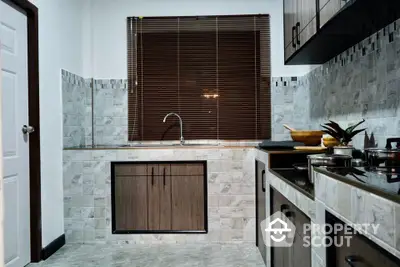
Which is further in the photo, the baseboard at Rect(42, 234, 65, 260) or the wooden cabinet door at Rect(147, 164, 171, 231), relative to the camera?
the wooden cabinet door at Rect(147, 164, 171, 231)

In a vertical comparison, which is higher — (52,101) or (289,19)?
(289,19)

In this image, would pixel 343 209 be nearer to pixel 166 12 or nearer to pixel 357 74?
pixel 357 74

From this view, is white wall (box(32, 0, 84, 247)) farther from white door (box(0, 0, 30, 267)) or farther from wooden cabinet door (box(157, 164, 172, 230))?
wooden cabinet door (box(157, 164, 172, 230))

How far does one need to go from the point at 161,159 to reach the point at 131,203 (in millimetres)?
503

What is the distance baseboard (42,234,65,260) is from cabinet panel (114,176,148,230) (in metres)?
0.51

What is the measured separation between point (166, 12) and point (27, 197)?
7.93ft

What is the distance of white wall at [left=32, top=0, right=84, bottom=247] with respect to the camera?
3.29 m

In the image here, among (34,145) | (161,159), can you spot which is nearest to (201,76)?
(161,159)

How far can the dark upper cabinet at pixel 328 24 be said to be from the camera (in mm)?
1814

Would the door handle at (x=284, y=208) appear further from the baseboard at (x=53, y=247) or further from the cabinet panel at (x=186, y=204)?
the baseboard at (x=53, y=247)

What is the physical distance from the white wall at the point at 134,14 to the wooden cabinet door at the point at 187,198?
1.37 meters

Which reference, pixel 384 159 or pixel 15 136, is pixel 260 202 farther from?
pixel 15 136

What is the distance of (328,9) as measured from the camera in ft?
6.64

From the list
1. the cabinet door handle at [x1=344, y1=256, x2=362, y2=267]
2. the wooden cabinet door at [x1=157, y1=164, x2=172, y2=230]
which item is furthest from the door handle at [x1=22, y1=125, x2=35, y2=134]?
the cabinet door handle at [x1=344, y1=256, x2=362, y2=267]
